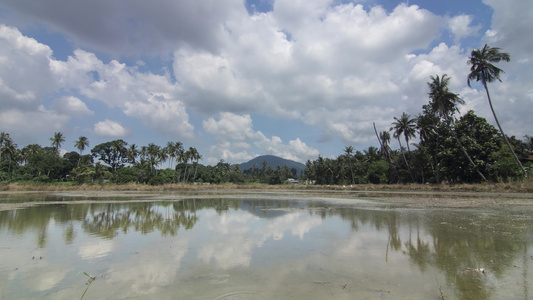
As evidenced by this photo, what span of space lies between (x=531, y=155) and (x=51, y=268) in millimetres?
69628

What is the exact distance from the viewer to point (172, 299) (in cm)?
515

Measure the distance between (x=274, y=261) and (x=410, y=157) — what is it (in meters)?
64.5

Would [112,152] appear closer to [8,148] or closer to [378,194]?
[8,148]

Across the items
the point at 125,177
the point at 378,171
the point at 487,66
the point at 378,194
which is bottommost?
the point at 378,194

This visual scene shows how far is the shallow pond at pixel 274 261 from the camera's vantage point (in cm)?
545

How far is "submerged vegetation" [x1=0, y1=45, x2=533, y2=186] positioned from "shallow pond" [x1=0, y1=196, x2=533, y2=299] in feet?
115

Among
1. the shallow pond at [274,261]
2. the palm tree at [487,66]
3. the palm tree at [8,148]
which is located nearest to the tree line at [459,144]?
the palm tree at [487,66]

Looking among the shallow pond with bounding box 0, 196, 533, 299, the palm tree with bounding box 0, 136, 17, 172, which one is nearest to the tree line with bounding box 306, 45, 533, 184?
the shallow pond with bounding box 0, 196, 533, 299

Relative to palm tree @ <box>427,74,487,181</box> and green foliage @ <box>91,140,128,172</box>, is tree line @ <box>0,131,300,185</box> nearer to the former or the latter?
green foliage @ <box>91,140,128,172</box>

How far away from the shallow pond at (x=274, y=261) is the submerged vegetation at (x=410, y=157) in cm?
3495

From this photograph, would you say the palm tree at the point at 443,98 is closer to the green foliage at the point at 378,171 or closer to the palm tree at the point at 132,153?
the green foliage at the point at 378,171

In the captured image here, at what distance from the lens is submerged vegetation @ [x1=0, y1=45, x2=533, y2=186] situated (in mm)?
40344

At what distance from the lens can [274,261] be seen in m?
7.55

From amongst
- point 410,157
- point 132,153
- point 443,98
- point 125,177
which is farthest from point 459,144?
point 132,153
